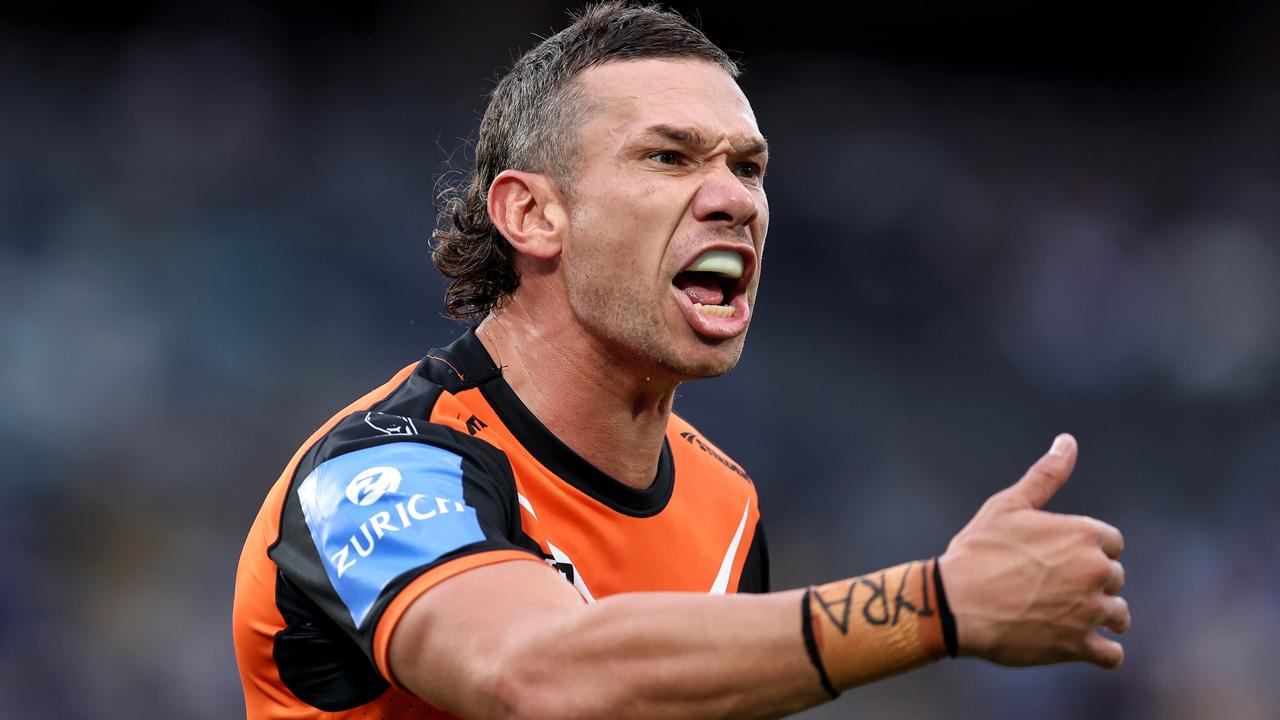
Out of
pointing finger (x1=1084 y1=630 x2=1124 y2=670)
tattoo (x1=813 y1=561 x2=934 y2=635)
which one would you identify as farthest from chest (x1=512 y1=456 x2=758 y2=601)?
pointing finger (x1=1084 y1=630 x2=1124 y2=670)

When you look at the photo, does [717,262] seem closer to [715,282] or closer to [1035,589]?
[715,282]

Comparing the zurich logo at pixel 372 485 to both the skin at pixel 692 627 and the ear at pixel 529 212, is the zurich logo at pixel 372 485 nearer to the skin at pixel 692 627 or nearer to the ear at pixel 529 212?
the skin at pixel 692 627

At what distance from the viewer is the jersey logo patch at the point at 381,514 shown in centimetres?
243

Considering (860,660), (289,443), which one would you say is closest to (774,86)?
(289,443)

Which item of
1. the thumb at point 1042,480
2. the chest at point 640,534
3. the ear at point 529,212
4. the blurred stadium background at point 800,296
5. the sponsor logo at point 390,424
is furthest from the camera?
the blurred stadium background at point 800,296

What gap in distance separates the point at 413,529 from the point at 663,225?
1130 mm

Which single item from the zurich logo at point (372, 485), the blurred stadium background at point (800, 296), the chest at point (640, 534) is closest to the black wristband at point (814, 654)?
the zurich logo at point (372, 485)

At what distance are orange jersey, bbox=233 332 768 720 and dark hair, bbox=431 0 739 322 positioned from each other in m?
0.40

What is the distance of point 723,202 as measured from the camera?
3.23 metres

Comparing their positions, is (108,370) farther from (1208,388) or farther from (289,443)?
(1208,388)

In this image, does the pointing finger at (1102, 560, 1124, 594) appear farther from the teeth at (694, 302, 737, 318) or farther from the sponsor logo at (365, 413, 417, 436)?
the sponsor logo at (365, 413, 417, 436)

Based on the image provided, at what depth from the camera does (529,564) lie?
7.84ft

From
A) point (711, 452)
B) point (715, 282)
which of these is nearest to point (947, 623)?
point (715, 282)

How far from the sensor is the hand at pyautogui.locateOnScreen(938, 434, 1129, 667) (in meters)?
2.04
